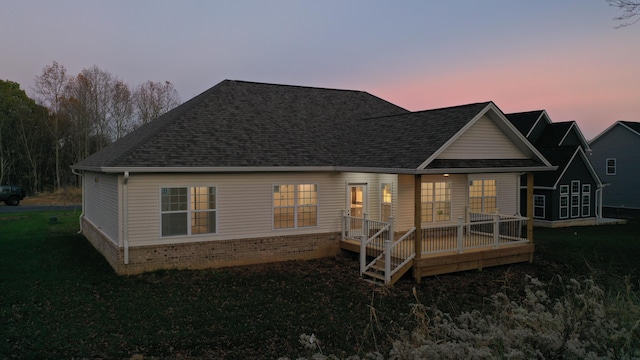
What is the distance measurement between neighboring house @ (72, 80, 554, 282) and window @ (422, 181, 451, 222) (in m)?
0.05

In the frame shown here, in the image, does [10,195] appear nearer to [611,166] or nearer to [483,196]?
[483,196]

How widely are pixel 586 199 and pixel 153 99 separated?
44.8 metres

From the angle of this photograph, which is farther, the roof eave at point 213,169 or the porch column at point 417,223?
the porch column at point 417,223

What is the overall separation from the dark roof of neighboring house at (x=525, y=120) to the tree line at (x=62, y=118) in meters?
37.6

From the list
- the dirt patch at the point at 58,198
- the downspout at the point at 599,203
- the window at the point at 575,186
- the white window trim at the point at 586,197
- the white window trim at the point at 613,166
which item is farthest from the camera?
the dirt patch at the point at 58,198

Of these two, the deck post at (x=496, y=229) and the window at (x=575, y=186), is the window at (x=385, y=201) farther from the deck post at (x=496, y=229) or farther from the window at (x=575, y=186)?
the window at (x=575, y=186)

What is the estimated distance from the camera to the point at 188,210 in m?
14.1

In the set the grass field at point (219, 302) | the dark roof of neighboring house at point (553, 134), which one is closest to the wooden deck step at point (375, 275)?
the grass field at point (219, 302)

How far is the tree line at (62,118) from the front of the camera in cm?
4591

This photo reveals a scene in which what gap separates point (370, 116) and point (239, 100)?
6639mm

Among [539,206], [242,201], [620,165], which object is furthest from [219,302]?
[620,165]

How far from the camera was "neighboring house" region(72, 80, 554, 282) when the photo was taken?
44.3 ft

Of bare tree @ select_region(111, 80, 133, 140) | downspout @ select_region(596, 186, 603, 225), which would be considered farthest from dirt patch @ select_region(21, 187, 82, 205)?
downspout @ select_region(596, 186, 603, 225)

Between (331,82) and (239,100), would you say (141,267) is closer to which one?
(239,100)
